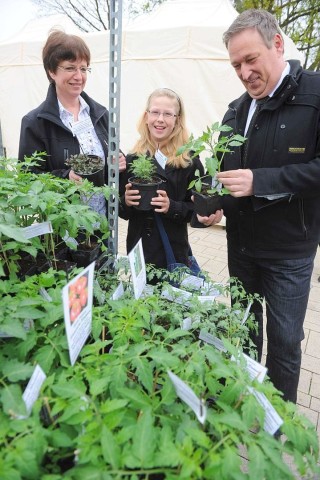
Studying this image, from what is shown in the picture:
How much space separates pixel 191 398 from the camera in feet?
2.38

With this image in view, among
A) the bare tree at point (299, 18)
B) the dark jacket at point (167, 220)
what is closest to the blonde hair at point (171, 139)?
the dark jacket at point (167, 220)

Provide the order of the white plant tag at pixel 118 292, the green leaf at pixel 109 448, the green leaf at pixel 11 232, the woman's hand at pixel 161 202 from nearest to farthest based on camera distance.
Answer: the green leaf at pixel 109 448, the green leaf at pixel 11 232, the white plant tag at pixel 118 292, the woman's hand at pixel 161 202

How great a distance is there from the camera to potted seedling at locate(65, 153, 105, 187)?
155cm

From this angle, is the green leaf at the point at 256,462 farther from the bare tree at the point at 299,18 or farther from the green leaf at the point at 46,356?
the bare tree at the point at 299,18

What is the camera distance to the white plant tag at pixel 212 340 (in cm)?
117

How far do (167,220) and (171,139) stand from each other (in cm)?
52

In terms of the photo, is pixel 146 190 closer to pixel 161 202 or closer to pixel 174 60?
pixel 161 202

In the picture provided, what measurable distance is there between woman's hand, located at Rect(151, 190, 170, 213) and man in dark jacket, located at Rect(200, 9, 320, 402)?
32 centimetres

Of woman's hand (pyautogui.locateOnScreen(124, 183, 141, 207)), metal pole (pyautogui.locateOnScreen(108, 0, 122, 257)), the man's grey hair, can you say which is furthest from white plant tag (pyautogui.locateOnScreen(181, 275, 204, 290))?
the man's grey hair

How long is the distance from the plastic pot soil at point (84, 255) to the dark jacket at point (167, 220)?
21.0 inches

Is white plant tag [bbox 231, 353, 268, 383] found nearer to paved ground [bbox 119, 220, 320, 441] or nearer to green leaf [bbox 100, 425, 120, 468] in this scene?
green leaf [bbox 100, 425, 120, 468]

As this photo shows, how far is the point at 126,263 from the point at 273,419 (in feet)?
2.87

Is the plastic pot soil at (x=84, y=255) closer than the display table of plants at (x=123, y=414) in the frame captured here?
No

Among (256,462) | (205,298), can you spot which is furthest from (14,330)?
(205,298)
